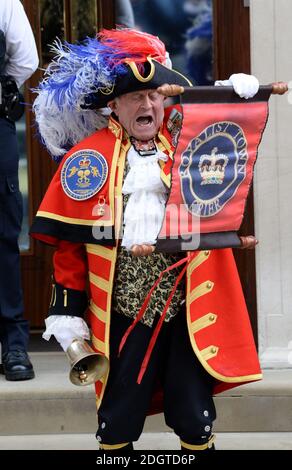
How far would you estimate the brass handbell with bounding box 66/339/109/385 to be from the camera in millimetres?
3889

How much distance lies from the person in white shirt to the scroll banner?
78.4 inches

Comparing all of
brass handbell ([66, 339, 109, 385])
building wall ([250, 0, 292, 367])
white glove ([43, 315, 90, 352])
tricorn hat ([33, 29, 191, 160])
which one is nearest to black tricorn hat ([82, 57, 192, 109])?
tricorn hat ([33, 29, 191, 160])

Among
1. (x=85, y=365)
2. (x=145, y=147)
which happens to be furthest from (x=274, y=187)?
(x=85, y=365)

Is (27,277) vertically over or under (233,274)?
under

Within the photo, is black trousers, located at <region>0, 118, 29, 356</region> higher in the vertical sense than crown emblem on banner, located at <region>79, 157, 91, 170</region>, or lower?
lower

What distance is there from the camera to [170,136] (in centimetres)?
407

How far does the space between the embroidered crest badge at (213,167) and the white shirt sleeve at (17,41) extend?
212 centimetres

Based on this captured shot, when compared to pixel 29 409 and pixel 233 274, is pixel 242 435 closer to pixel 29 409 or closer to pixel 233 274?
pixel 29 409

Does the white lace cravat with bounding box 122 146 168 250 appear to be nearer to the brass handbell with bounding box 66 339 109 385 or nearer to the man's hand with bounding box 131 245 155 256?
the man's hand with bounding box 131 245 155 256

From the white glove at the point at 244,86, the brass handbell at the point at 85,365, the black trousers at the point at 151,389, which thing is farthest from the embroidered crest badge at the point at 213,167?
the brass handbell at the point at 85,365

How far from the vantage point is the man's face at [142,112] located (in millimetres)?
3990

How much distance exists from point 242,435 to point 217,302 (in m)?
1.65
